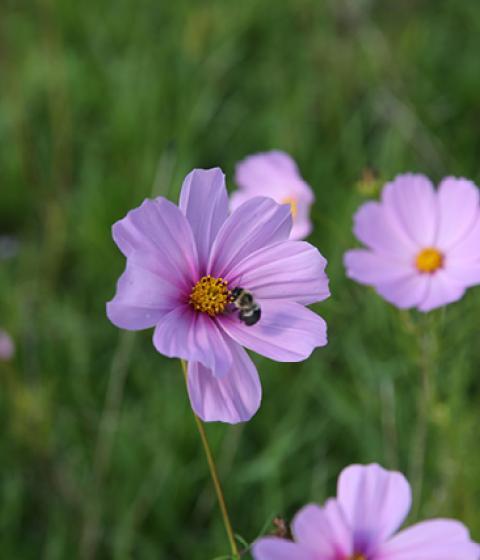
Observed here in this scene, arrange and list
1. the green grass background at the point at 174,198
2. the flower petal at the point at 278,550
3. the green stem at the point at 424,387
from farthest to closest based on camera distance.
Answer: the green grass background at the point at 174,198 → the green stem at the point at 424,387 → the flower petal at the point at 278,550

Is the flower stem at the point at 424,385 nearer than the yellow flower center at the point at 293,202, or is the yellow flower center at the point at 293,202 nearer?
the flower stem at the point at 424,385

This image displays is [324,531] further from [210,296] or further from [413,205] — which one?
[413,205]

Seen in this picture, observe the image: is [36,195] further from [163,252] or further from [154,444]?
[163,252]

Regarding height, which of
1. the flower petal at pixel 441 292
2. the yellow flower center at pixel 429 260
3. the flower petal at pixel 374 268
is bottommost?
the flower petal at pixel 441 292

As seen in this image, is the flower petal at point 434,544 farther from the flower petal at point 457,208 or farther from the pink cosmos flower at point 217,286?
the flower petal at point 457,208

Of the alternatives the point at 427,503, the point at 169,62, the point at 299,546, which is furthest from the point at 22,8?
the point at 299,546

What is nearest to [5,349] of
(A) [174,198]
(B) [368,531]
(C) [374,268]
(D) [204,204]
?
(A) [174,198]

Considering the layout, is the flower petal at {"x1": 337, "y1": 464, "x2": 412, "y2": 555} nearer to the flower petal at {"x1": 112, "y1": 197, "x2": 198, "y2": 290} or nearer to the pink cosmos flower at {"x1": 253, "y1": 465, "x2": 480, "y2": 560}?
the pink cosmos flower at {"x1": 253, "y1": 465, "x2": 480, "y2": 560}

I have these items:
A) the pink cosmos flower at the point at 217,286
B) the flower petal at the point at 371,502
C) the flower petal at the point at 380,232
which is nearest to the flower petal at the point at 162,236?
the pink cosmos flower at the point at 217,286
